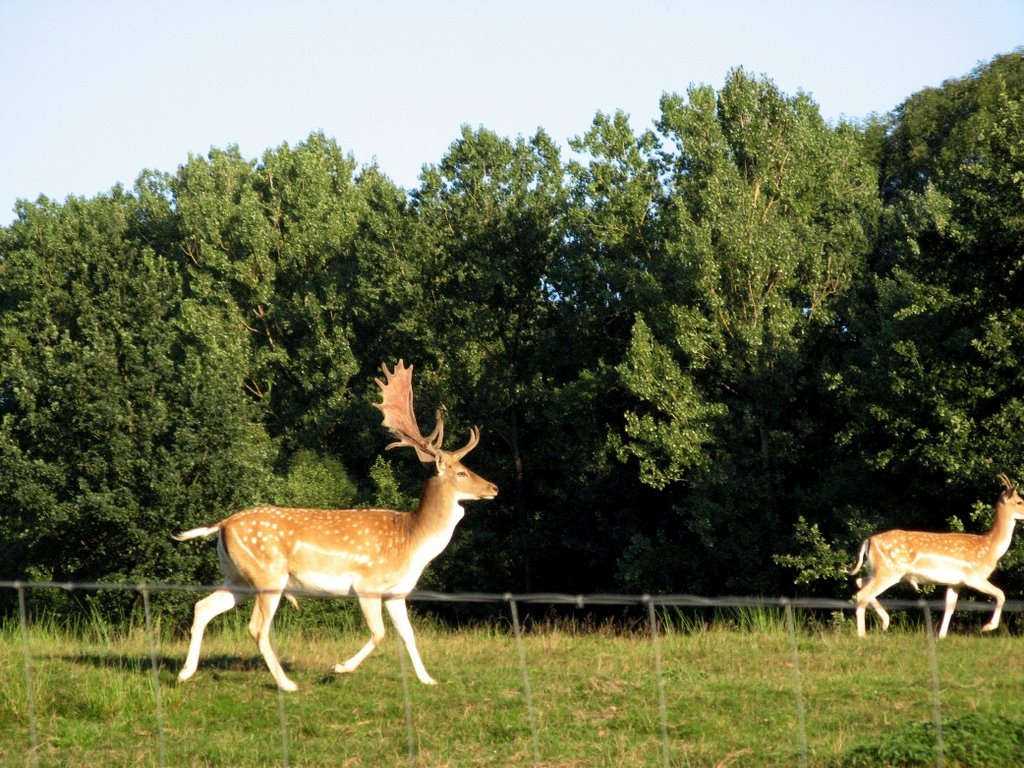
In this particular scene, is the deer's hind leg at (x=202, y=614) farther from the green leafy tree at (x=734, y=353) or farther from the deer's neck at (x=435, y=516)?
the green leafy tree at (x=734, y=353)

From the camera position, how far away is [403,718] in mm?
9539

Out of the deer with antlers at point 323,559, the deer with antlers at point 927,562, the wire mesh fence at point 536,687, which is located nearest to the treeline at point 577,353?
the deer with antlers at point 927,562

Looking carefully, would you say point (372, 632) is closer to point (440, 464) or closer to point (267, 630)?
point (267, 630)

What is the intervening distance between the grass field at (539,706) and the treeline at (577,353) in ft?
24.9

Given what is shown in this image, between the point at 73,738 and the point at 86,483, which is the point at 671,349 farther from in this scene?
the point at 73,738

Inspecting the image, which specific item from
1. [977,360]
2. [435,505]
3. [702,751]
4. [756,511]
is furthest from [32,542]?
[702,751]

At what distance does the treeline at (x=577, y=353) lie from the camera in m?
19.9

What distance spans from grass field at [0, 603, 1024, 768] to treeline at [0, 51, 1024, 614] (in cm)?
759

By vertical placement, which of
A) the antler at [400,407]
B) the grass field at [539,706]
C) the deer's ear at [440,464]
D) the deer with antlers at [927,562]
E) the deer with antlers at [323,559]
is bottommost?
the grass field at [539,706]

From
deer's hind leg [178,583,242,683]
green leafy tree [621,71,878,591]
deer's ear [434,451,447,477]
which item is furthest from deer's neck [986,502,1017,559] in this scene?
green leafy tree [621,71,878,591]

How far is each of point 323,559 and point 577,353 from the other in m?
19.6

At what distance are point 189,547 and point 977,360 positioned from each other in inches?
508

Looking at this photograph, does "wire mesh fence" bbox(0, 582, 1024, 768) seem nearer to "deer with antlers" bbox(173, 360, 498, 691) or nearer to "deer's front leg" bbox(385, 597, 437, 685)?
"deer's front leg" bbox(385, 597, 437, 685)

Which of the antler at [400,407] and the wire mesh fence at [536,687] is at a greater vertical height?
the antler at [400,407]
